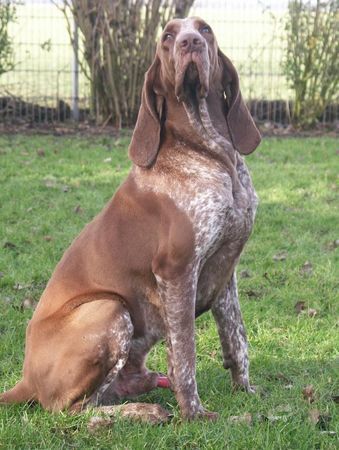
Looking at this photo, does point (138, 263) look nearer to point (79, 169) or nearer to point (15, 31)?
point (79, 169)

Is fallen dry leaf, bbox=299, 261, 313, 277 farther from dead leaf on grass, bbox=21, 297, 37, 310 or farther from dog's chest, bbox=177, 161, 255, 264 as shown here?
dog's chest, bbox=177, 161, 255, 264

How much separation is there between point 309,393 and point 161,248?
1.09 meters

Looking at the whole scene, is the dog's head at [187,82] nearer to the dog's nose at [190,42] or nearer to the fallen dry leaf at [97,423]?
the dog's nose at [190,42]

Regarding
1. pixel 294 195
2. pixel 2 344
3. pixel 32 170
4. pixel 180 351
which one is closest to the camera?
pixel 180 351

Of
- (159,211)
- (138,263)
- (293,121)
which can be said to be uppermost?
(159,211)

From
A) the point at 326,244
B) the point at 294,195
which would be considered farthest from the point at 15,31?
the point at 326,244

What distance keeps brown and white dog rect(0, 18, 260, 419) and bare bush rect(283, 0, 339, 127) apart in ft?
28.9

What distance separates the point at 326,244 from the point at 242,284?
1261 mm

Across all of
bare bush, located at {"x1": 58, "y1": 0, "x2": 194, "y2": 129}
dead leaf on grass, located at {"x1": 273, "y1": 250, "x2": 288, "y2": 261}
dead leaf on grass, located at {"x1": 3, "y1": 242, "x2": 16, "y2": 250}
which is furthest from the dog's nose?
bare bush, located at {"x1": 58, "y1": 0, "x2": 194, "y2": 129}

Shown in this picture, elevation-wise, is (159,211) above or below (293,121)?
above

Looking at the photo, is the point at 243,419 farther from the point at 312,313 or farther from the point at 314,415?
the point at 312,313

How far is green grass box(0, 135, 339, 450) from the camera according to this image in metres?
3.73

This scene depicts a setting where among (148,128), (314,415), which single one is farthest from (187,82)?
(314,415)

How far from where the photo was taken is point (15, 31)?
13039mm
